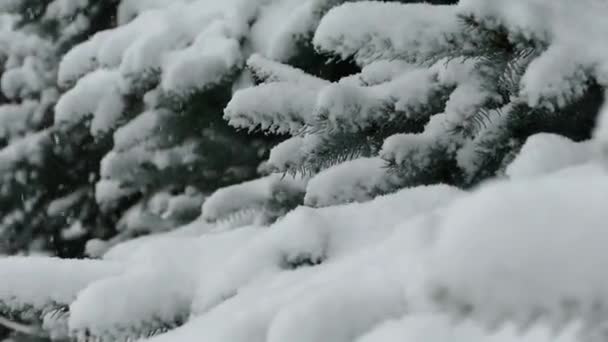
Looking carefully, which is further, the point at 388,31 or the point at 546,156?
the point at 388,31

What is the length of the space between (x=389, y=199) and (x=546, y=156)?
0.27 m

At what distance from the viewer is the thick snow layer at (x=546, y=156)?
0.79m

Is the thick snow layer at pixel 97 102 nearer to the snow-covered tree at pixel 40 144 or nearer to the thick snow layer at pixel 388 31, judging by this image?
the snow-covered tree at pixel 40 144

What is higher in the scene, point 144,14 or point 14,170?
point 144,14

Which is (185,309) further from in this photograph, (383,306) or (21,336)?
(21,336)

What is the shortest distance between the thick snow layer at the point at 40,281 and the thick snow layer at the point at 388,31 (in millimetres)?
536

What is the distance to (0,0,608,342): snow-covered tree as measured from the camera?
0.32m

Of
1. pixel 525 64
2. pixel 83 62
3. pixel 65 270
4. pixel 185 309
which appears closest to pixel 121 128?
pixel 83 62

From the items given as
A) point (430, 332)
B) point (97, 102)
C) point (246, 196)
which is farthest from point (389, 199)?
point (97, 102)

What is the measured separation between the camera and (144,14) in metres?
2.45

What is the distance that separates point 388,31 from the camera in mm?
1080

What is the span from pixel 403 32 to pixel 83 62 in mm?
1707

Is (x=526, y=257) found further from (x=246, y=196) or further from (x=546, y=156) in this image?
(x=246, y=196)

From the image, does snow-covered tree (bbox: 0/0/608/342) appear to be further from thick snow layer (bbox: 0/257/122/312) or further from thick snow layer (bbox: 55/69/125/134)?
thick snow layer (bbox: 55/69/125/134)
